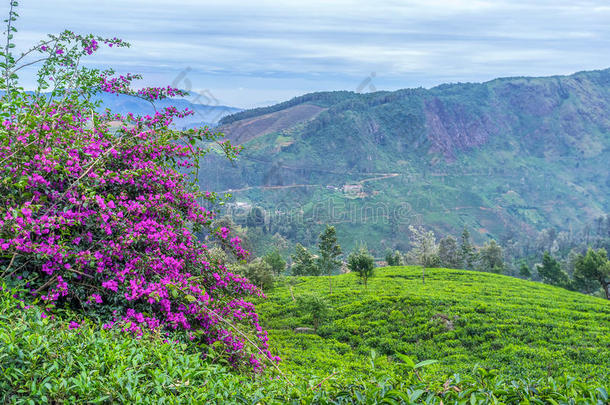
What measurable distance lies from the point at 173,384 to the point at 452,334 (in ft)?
50.1

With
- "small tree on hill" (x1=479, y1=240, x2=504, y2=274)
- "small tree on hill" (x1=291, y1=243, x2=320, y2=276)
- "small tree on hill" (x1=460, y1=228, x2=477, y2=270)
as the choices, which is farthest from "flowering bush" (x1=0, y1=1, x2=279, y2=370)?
"small tree on hill" (x1=479, y1=240, x2=504, y2=274)

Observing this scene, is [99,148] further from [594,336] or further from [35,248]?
[594,336]

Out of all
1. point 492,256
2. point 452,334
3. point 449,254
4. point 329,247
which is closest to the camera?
point 452,334

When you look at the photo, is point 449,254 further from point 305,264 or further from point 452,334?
point 452,334

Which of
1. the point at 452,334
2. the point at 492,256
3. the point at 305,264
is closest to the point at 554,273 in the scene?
the point at 492,256

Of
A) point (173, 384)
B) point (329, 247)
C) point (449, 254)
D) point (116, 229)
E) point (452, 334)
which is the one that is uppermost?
point (116, 229)

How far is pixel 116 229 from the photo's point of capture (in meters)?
5.96

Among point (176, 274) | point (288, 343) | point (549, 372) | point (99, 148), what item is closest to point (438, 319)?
point (549, 372)

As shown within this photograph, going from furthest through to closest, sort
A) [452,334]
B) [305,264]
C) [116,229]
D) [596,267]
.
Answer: [305,264] < [596,267] < [452,334] < [116,229]

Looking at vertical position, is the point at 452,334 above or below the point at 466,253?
above

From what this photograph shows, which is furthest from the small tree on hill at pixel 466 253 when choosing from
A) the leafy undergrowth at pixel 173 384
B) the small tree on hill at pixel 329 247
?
the leafy undergrowth at pixel 173 384

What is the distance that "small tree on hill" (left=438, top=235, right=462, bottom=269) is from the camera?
5753 centimetres

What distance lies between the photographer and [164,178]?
6898 mm

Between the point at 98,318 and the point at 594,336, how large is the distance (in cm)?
1812
